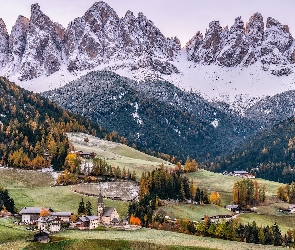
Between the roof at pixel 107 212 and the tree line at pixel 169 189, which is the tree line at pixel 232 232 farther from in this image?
the tree line at pixel 169 189

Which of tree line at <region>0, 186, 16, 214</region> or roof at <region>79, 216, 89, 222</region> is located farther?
tree line at <region>0, 186, 16, 214</region>

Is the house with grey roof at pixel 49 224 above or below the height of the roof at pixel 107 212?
below

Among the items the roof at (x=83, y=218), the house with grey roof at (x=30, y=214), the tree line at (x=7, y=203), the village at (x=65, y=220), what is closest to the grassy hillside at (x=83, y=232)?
the tree line at (x=7, y=203)

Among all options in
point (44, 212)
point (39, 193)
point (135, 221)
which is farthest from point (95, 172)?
point (135, 221)

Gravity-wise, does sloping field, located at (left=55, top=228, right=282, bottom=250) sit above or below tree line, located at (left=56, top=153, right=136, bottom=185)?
below

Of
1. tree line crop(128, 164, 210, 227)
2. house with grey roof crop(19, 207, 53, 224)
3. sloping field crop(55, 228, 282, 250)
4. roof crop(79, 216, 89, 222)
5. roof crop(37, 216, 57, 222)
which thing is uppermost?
tree line crop(128, 164, 210, 227)

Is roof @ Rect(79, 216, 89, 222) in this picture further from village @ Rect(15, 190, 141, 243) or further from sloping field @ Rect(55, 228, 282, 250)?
sloping field @ Rect(55, 228, 282, 250)

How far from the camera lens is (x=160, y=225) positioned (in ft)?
401

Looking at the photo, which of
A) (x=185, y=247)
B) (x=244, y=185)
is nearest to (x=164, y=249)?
(x=185, y=247)

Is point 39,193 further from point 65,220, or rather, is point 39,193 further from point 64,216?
point 65,220

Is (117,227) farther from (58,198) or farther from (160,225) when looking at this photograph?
(58,198)

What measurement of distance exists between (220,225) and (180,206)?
133ft

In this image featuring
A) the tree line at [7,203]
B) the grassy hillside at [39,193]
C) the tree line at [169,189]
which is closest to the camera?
the tree line at [7,203]

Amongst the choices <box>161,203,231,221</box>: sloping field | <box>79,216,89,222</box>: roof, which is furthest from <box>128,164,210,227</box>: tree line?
<box>79,216,89,222</box>: roof
